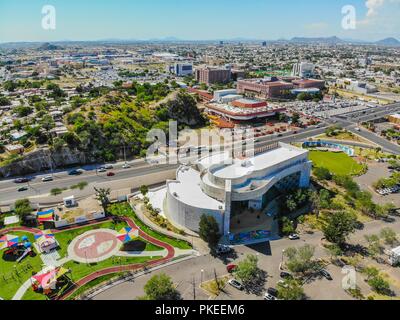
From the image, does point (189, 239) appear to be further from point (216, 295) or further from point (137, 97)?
point (137, 97)

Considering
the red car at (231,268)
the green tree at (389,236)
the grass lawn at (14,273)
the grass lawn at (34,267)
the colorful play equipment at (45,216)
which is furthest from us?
the colorful play equipment at (45,216)

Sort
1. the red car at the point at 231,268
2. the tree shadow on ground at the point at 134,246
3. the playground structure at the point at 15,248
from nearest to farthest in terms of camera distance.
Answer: the red car at the point at 231,268
the playground structure at the point at 15,248
the tree shadow on ground at the point at 134,246

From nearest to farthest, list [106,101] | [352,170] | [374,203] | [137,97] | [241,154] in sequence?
[374,203] < [241,154] < [352,170] < [106,101] < [137,97]

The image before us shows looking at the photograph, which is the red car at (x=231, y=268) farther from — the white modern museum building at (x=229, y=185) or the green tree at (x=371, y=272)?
the green tree at (x=371, y=272)

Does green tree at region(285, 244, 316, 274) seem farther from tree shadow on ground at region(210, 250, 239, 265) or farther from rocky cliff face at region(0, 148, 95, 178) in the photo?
rocky cliff face at region(0, 148, 95, 178)

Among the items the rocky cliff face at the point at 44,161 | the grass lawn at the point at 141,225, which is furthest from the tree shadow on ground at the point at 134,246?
the rocky cliff face at the point at 44,161

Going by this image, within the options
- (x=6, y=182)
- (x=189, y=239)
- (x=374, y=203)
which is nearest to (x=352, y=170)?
(x=374, y=203)

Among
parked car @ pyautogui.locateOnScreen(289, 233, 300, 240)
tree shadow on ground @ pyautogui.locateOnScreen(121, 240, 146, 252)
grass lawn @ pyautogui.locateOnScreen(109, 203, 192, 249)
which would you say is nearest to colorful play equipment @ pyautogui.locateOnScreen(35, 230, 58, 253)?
tree shadow on ground @ pyautogui.locateOnScreen(121, 240, 146, 252)
